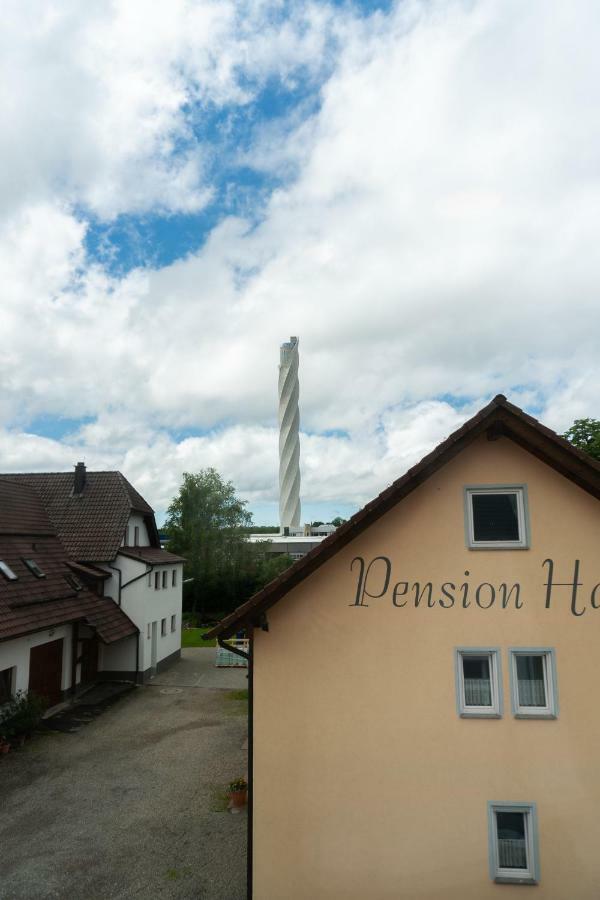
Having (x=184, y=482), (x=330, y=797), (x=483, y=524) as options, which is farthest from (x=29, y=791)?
(x=184, y=482)

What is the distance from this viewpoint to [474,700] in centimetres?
829

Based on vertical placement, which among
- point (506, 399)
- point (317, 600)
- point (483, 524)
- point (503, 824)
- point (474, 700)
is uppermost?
point (506, 399)

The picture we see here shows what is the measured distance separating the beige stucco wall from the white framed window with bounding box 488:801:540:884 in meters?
0.12

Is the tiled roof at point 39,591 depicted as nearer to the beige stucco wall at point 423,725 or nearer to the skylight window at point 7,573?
the skylight window at point 7,573

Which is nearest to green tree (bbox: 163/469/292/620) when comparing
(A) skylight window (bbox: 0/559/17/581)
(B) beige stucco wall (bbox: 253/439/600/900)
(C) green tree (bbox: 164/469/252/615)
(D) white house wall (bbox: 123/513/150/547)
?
(C) green tree (bbox: 164/469/252/615)

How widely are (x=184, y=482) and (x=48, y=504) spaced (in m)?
25.7

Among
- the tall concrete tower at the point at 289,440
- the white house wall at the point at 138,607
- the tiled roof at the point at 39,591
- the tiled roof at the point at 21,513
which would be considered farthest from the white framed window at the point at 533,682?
the tall concrete tower at the point at 289,440

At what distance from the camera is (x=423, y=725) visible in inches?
324

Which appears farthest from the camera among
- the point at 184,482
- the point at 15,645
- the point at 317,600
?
the point at 184,482

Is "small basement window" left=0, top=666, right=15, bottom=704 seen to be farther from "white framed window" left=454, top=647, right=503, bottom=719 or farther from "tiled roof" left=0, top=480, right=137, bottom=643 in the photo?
"white framed window" left=454, top=647, right=503, bottom=719

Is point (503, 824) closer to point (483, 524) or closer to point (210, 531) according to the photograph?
point (483, 524)

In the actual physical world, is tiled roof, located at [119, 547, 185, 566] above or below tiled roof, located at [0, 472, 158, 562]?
below

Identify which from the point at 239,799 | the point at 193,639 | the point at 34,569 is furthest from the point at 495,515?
the point at 193,639

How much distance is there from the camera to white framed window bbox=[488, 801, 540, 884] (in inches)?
308
